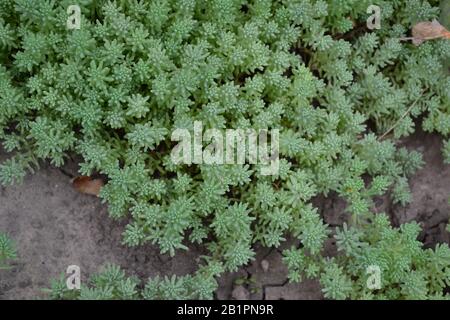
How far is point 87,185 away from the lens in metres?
3.82

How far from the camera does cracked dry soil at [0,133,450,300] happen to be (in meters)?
3.74

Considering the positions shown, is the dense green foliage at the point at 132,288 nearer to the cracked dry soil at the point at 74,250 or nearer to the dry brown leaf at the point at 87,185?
the cracked dry soil at the point at 74,250

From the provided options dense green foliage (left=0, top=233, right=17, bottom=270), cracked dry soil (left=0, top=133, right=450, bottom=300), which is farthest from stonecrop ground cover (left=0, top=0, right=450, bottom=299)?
dense green foliage (left=0, top=233, right=17, bottom=270)

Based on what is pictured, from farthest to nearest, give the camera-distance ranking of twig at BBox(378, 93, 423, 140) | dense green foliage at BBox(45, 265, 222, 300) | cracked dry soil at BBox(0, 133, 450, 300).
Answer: twig at BBox(378, 93, 423, 140) → cracked dry soil at BBox(0, 133, 450, 300) → dense green foliage at BBox(45, 265, 222, 300)

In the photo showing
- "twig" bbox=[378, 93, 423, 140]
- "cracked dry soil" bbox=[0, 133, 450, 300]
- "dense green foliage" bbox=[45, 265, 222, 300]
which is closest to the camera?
"dense green foliage" bbox=[45, 265, 222, 300]

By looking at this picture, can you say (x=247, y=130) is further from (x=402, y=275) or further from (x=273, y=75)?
(x=402, y=275)

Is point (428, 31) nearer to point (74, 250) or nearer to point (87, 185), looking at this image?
point (87, 185)

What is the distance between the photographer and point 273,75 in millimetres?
3754

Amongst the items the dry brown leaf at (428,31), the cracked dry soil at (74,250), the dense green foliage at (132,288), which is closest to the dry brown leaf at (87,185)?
the cracked dry soil at (74,250)

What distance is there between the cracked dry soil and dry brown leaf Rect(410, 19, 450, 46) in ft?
4.63

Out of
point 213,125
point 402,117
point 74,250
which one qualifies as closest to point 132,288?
point 74,250

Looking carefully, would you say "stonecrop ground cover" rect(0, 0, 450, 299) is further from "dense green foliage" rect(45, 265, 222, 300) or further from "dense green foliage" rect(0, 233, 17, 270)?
"dense green foliage" rect(0, 233, 17, 270)

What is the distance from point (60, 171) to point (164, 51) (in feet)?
3.19
